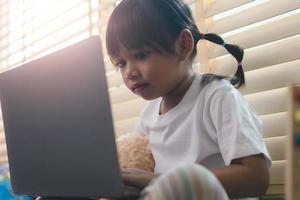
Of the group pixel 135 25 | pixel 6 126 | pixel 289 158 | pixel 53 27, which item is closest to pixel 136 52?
pixel 135 25

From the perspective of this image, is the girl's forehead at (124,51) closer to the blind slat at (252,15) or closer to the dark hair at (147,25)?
the dark hair at (147,25)

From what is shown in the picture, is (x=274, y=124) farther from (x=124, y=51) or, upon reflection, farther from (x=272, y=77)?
(x=124, y=51)

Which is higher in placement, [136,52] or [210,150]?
[136,52]

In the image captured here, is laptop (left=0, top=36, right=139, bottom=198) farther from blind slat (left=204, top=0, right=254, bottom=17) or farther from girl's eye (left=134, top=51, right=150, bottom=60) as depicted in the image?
blind slat (left=204, top=0, right=254, bottom=17)

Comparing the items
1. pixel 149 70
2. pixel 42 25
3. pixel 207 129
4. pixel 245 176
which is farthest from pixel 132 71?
pixel 42 25

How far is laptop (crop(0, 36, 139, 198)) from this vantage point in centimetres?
59

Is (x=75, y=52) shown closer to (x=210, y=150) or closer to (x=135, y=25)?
(x=135, y=25)

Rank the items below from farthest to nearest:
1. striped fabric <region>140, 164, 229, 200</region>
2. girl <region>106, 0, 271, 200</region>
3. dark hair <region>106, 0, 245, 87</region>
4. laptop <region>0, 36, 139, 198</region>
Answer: dark hair <region>106, 0, 245, 87</region> → girl <region>106, 0, 271, 200</region> → laptop <region>0, 36, 139, 198</region> → striped fabric <region>140, 164, 229, 200</region>

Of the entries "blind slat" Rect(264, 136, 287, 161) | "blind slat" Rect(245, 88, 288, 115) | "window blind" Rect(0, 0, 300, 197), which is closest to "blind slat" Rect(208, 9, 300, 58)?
"window blind" Rect(0, 0, 300, 197)

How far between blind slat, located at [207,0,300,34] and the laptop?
50cm

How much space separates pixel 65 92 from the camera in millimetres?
665

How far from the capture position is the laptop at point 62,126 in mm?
591

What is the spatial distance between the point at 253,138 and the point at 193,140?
15 cm

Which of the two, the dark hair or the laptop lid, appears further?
the dark hair
